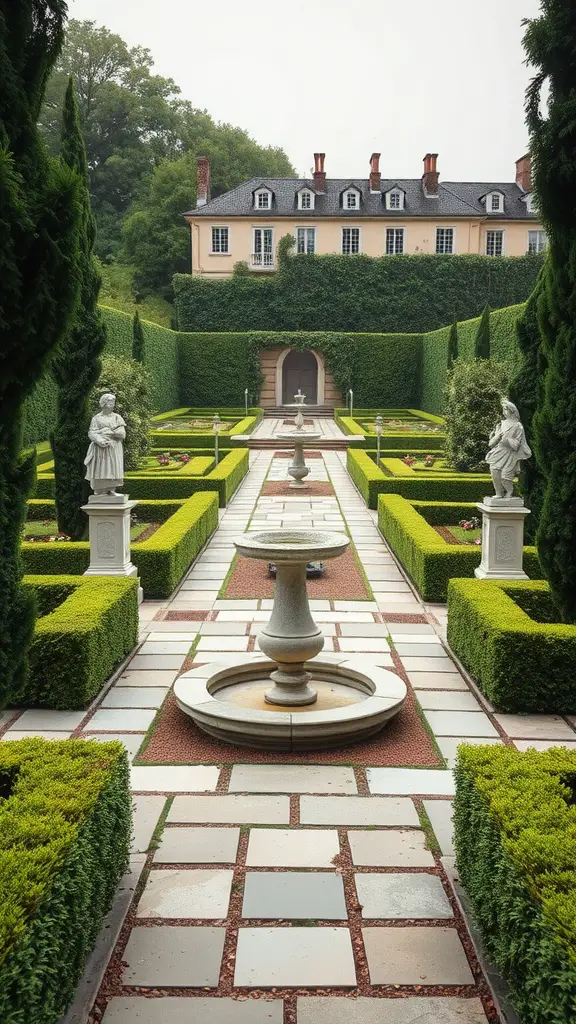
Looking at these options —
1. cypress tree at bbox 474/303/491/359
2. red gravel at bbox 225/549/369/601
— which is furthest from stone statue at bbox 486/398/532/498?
cypress tree at bbox 474/303/491/359

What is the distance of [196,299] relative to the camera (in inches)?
1606

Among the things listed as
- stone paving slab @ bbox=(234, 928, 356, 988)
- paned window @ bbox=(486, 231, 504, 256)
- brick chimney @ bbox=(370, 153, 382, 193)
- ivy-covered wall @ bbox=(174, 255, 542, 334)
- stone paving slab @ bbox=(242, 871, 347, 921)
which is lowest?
stone paving slab @ bbox=(242, 871, 347, 921)

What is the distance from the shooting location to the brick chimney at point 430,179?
41656 mm

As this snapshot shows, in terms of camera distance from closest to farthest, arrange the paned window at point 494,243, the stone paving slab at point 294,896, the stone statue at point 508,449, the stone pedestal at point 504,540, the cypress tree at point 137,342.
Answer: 1. the stone paving slab at point 294,896
2. the stone statue at point 508,449
3. the stone pedestal at point 504,540
4. the cypress tree at point 137,342
5. the paned window at point 494,243

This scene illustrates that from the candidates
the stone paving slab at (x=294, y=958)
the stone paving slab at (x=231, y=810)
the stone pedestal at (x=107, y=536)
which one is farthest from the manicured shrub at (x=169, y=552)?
the stone paving slab at (x=294, y=958)

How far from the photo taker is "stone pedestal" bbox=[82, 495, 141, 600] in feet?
32.1

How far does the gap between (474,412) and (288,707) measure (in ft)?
41.8

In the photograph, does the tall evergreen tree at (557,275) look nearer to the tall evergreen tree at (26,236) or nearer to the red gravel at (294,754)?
the red gravel at (294,754)

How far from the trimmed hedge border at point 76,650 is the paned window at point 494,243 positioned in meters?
38.2

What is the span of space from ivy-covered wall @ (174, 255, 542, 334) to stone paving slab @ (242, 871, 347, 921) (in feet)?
125

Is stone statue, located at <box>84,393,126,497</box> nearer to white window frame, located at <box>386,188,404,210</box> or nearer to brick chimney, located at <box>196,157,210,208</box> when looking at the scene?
white window frame, located at <box>386,188,404,210</box>

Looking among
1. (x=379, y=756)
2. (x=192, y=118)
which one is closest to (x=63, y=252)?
(x=379, y=756)

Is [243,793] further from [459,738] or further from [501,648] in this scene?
[501,648]

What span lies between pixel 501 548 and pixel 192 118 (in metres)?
52.7
